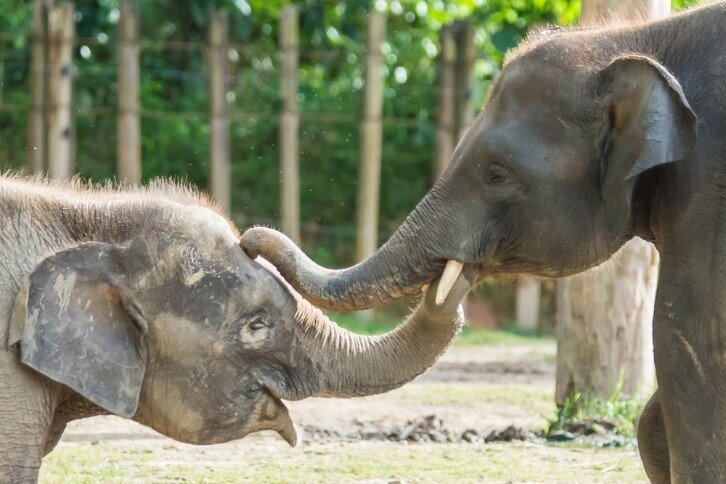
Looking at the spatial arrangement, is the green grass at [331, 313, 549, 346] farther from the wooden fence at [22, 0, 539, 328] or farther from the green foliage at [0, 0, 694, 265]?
the green foliage at [0, 0, 694, 265]

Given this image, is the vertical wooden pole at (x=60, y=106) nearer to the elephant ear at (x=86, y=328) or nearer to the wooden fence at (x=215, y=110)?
the wooden fence at (x=215, y=110)

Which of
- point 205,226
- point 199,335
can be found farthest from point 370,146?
point 199,335

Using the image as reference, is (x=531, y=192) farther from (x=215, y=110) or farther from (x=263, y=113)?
(x=263, y=113)

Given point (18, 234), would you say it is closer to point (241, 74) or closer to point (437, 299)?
point (437, 299)

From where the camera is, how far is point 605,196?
401 centimetres

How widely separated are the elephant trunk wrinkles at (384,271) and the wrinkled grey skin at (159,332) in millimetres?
99

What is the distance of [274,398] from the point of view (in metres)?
4.33

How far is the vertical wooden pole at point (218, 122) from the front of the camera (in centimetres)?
1151

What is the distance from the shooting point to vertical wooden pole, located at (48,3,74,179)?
36.6 feet

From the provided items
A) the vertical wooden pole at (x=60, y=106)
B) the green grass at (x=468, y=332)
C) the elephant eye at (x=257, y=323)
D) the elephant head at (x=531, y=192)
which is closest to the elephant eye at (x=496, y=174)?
the elephant head at (x=531, y=192)

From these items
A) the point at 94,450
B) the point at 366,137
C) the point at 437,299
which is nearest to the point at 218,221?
the point at 437,299

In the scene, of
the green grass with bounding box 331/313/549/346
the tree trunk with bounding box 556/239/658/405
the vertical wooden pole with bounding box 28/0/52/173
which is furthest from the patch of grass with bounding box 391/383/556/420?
the vertical wooden pole with bounding box 28/0/52/173

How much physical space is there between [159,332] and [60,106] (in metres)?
7.32

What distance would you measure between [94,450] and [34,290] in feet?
6.94
